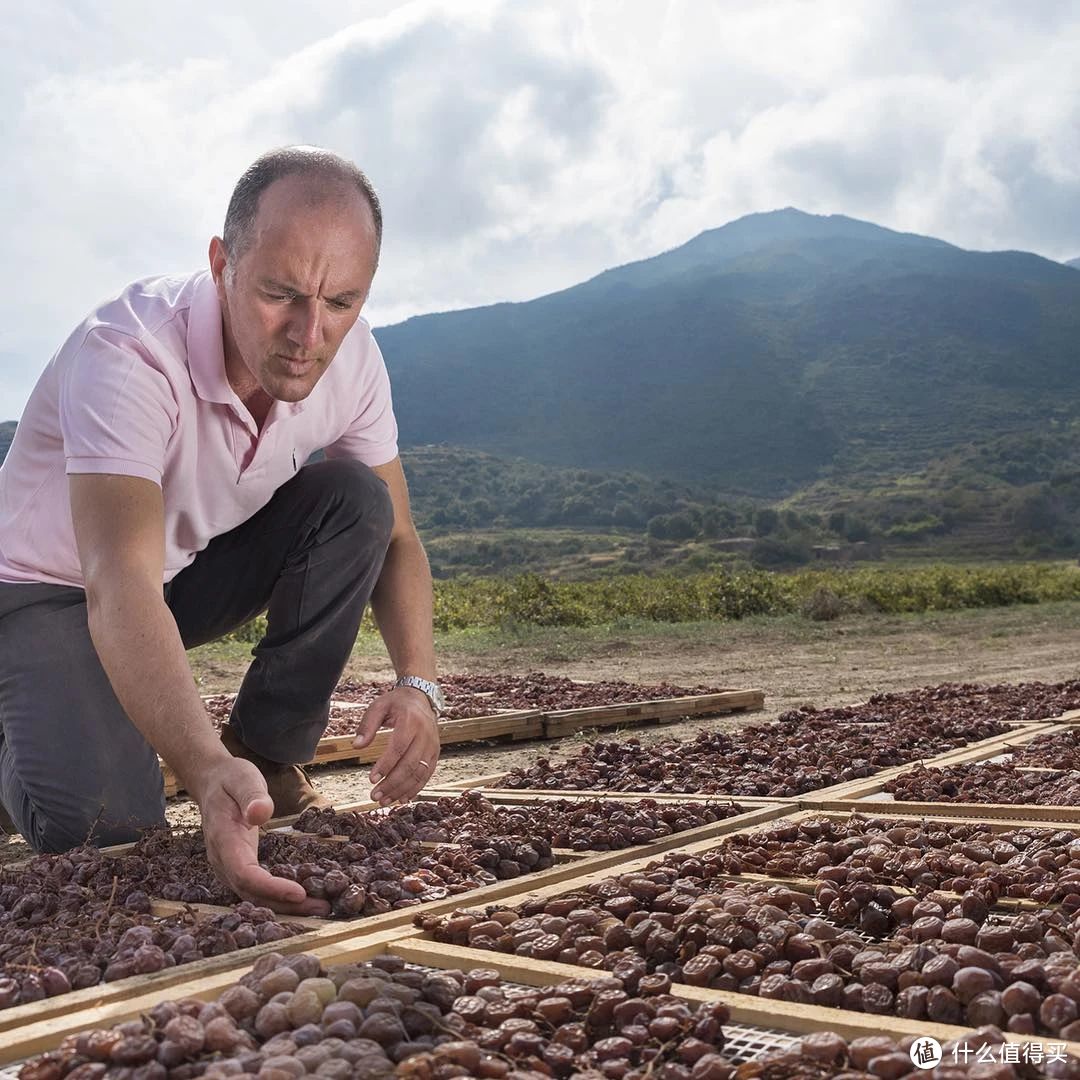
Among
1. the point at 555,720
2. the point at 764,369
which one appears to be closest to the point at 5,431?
the point at 555,720

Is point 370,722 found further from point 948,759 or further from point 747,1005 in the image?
point 948,759

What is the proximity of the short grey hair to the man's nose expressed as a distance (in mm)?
221

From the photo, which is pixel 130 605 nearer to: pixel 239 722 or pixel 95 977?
pixel 95 977

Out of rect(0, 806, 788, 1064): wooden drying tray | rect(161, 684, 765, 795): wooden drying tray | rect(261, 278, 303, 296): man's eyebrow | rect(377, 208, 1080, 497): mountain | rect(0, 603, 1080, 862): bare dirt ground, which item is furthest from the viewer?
rect(377, 208, 1080, 497): mountain

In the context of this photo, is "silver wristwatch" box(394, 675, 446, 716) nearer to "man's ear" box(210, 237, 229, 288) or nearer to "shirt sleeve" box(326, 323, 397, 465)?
"shirt sleeve" box(326, 323, 397, 465)

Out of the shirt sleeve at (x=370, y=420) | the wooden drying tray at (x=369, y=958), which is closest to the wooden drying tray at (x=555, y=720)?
the shirt sleeve at (x=370, y=420)

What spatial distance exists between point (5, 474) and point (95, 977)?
2.11 metres

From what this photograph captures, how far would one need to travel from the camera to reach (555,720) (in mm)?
7211

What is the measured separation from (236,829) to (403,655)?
4.36ft

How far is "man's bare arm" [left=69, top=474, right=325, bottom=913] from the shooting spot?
254 cm

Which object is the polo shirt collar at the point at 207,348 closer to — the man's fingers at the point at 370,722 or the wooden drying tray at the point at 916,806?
the man's fingers at the point at 370,722

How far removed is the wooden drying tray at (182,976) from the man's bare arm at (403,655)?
626 mm

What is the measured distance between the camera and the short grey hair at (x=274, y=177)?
3.07 metres

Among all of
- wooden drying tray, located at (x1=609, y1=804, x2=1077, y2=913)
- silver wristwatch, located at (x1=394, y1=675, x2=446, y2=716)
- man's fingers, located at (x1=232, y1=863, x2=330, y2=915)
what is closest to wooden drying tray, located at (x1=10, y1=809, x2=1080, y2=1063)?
man's fingers, located at (x1=232, y1=863, x2=330, y2=915)
